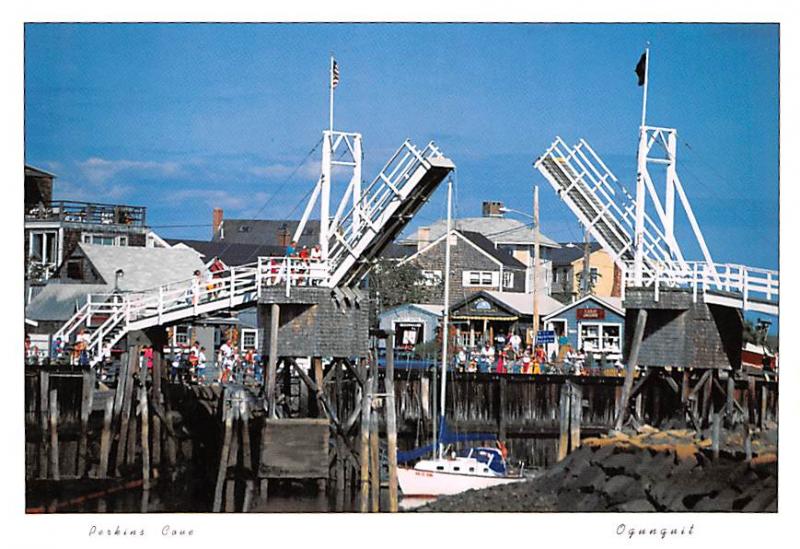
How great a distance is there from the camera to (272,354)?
27.5 meters

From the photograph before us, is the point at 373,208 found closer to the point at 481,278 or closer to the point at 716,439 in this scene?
the point at 716,439

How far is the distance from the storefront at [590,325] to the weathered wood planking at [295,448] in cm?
1165

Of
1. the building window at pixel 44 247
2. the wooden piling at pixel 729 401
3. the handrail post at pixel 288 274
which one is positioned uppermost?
the building window at pixel 44 247

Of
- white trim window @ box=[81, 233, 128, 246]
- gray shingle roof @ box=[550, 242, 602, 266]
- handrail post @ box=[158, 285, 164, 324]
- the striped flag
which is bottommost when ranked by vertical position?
handrail post @ box=[158, 285, 164, 324]

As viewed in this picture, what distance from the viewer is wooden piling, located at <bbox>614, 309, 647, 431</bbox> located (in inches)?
1099

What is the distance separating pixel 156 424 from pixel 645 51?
394 inches

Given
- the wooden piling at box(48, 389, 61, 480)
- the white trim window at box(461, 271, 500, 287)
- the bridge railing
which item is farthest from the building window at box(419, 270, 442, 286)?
the wooden piling at box(48, 389, 61, 480)

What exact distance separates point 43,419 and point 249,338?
46.6ft

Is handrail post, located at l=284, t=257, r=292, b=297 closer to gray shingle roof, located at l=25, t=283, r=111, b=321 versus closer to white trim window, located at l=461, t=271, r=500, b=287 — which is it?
gray shingle roof, located at l=25, t=283, r=111, b=321

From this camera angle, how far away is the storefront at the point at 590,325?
38.2 m

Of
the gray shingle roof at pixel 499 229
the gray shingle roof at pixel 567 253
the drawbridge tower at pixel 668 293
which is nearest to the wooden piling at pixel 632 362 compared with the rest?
the drawbridge tower at pixel 668 293

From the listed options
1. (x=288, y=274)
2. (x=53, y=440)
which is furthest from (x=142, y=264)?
(x=53, y=440)

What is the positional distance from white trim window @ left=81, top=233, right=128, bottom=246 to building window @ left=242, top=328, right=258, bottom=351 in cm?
1066

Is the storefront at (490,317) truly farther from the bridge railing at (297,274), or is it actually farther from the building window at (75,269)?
the bridge railing at (297,274)
